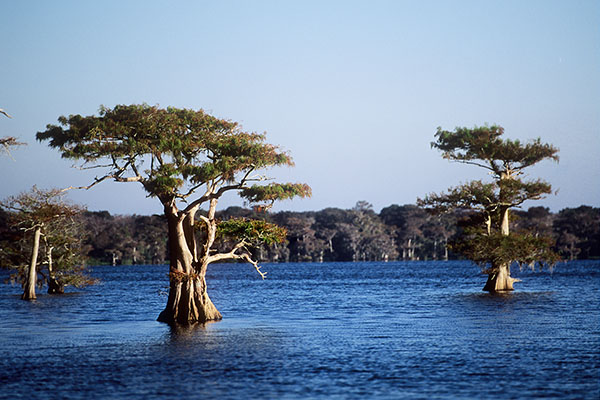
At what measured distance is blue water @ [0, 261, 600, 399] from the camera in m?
22.8

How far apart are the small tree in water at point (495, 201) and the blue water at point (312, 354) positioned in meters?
8.20

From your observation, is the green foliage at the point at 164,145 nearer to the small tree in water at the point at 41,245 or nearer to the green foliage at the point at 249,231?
the green foliage at the point at 249,231

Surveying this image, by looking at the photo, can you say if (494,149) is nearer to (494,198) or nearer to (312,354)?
(494,198)

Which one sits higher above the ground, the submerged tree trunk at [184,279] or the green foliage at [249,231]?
the green foliage at [249,231]

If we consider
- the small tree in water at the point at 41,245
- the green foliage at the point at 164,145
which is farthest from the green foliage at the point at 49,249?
the green foliage at the point at 164,145

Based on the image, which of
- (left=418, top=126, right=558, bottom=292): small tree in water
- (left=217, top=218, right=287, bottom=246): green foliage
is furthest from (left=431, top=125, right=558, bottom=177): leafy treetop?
(left=217, top=218, right=287, bottom=246): green foliage

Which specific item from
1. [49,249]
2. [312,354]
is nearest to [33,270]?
[49,249]

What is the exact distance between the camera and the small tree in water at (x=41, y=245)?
189ft

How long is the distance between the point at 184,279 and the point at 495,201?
34.1 metres

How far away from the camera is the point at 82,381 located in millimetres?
24312

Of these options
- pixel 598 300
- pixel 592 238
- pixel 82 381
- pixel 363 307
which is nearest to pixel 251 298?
pixel 363 307

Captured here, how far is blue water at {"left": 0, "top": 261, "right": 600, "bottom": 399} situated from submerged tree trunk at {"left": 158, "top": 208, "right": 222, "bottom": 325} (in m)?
1.16

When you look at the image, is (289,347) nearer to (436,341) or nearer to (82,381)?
(436,341)

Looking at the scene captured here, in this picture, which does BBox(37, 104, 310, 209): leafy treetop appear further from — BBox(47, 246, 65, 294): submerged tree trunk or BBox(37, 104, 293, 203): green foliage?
BBox(47, 246, 65, 294): submerged tree trunk
